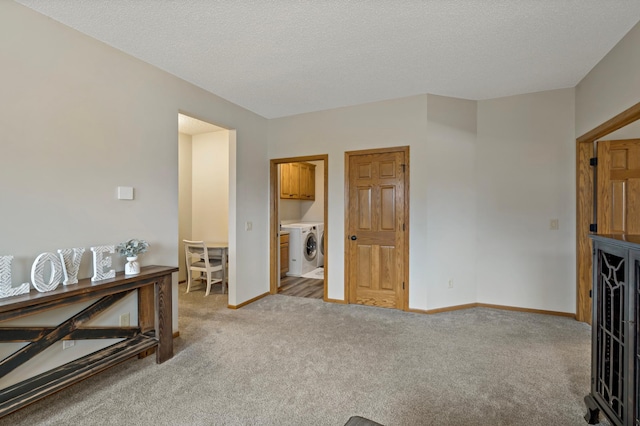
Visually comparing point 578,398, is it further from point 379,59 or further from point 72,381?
point 72,381

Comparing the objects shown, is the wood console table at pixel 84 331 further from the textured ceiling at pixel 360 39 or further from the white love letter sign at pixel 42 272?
the textured ceiling at pixel 360 39

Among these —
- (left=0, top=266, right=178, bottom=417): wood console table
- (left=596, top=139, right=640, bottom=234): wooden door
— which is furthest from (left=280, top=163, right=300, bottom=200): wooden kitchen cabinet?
(left=596, top=139, right=640, bottom=234): wooden door

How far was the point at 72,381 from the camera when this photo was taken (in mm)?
1877

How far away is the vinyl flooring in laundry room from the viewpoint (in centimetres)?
445

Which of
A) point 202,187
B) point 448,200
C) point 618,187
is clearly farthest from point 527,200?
point 202,187

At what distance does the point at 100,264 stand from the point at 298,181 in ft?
14.9

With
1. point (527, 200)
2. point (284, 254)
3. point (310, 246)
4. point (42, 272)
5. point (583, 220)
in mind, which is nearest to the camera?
point (42, 272)

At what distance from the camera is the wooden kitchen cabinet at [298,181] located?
600cm

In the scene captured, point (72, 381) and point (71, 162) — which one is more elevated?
point (71, 162)

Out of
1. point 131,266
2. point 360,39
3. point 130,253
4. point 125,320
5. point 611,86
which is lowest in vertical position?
point 125,320

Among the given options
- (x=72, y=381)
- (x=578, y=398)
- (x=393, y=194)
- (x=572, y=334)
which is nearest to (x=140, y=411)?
(x=72, y=381)

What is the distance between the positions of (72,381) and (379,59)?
330 cm

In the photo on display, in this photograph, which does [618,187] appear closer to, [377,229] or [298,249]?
[377,229]

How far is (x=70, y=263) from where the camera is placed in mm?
2064
